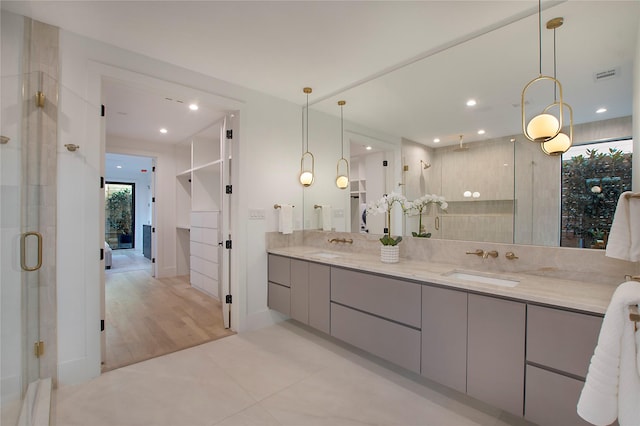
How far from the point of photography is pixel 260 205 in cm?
331

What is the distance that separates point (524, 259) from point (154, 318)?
391cm

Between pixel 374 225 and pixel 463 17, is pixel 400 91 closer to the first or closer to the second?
pixel 463 17

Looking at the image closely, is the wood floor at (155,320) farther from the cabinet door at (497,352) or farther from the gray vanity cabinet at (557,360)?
the gray vanity cabinet at (557,360)

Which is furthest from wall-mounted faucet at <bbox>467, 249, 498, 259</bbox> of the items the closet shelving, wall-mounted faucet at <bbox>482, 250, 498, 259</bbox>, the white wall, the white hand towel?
the closet shelving

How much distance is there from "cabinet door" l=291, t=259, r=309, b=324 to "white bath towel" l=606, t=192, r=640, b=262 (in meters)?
2.22

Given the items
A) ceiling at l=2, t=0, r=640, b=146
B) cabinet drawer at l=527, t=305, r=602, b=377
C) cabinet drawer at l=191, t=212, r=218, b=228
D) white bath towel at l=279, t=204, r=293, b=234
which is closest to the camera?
cabinet drawer at l=527, t=305, r=602, b=377

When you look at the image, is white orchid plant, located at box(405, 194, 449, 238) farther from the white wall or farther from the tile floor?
the white wall

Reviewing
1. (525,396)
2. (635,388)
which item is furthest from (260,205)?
(635,388)

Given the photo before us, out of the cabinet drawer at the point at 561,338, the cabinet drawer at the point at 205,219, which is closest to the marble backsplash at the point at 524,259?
the cabinet drawer at the point at 561,338

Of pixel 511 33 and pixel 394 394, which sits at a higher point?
pixel 511 33

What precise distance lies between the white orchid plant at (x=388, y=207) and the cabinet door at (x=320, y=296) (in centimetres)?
61

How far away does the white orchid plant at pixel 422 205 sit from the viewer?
2498 millimetres

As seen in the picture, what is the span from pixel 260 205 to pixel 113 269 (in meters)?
5.17

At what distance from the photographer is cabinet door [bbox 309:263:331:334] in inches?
107
